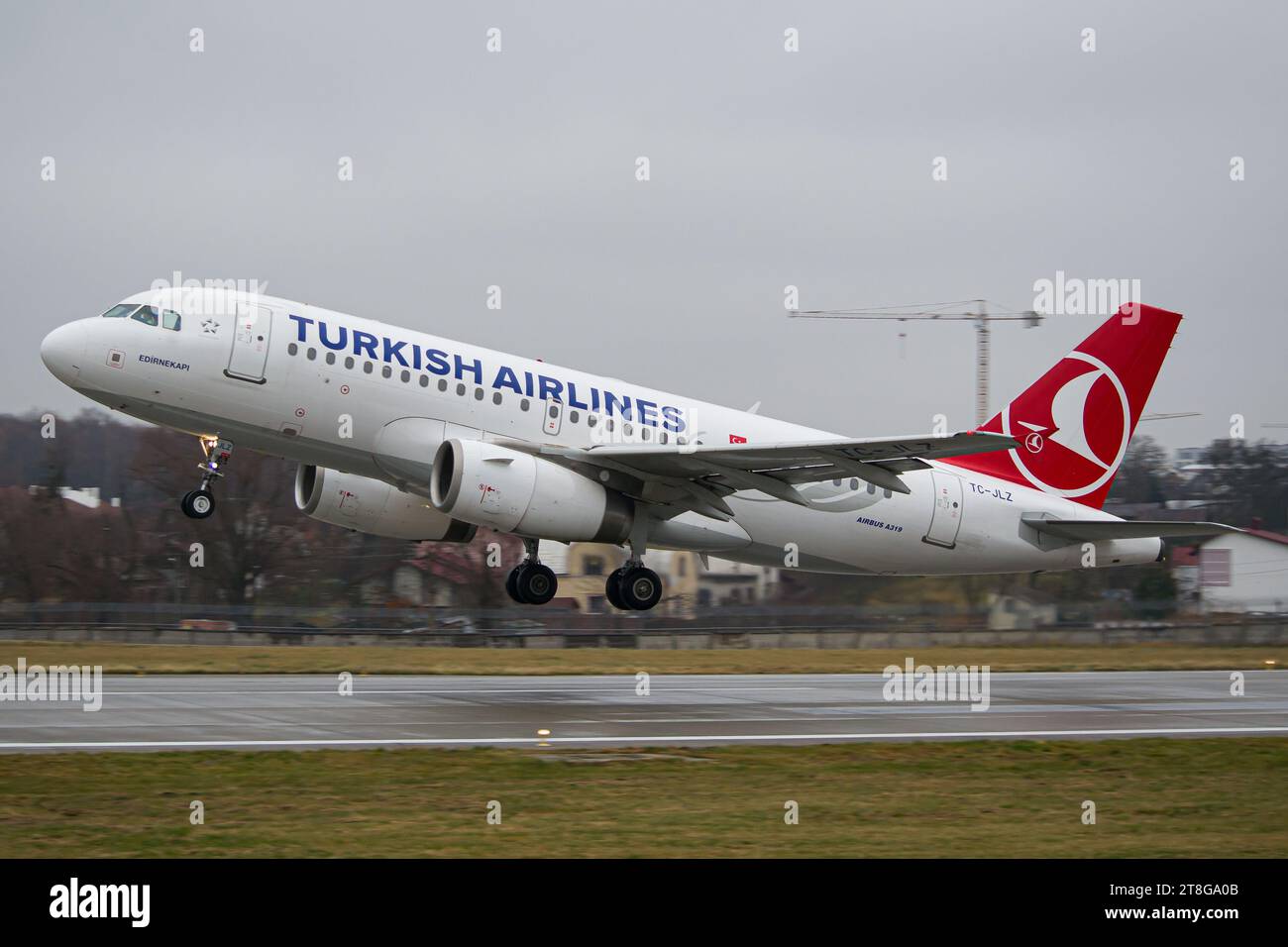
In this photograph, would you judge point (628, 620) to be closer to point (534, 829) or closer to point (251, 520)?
point (251, 520)

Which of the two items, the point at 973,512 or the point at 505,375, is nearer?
the point at 505,375

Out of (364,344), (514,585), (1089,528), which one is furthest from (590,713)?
(1089,528)

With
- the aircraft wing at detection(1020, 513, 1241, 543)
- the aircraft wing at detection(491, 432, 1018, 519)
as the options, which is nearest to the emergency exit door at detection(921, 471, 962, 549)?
the aircraft wing at detection(1020, 513, 1241, 543)

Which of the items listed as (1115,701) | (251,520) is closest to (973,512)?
(1115,701)

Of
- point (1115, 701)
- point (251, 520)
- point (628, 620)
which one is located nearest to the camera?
point (1115, 701)

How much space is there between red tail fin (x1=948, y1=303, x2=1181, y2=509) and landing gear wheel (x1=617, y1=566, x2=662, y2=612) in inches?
341

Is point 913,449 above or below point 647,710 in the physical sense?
above

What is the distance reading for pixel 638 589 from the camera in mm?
29281

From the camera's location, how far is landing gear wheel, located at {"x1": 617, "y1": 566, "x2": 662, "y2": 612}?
29172 millimetres

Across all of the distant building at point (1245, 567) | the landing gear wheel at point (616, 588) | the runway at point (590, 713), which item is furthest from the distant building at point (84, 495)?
the distant building at point (1245, 567)

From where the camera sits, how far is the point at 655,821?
578 inches

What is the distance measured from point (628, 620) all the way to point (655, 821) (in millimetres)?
33488

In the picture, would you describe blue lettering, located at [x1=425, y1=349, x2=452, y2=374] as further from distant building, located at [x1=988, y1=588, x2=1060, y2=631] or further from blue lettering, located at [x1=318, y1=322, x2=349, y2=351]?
distant building, located at [x1=988, y1=588, x2=1060, y2=631]

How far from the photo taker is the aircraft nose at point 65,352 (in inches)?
958
